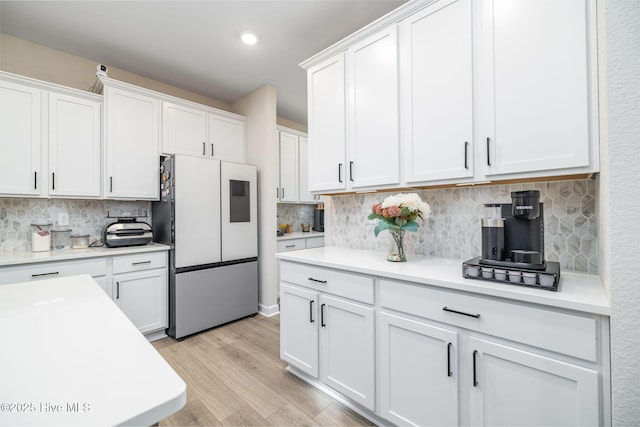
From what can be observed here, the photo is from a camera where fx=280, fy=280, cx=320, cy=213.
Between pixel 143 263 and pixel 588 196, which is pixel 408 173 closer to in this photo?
pixel 588 196

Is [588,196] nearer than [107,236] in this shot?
Yes

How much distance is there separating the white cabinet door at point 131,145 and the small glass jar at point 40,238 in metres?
0.57

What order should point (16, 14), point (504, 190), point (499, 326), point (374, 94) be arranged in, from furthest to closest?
point (16, 14) → point (374, 94) → point (504, 190) → point (499, 326)

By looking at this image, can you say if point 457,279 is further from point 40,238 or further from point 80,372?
point 40,238

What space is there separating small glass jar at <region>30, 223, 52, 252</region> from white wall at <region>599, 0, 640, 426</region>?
3718 millimetres

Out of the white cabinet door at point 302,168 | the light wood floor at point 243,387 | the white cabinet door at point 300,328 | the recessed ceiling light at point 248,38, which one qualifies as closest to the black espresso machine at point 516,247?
the white cabinet door at point 300,328

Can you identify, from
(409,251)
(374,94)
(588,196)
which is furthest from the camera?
(409,251)

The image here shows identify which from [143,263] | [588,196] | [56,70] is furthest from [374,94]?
[56,70]

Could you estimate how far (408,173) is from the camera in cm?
176

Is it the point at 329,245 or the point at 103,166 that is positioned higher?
the point at 103,166

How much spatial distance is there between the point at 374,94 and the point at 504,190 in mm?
1015

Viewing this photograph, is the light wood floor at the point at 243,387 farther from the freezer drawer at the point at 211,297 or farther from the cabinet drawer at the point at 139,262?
the cabinet drawer at the point at 139,262

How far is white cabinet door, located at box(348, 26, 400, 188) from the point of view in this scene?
5.96ft

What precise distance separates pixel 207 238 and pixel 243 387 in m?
1.50
